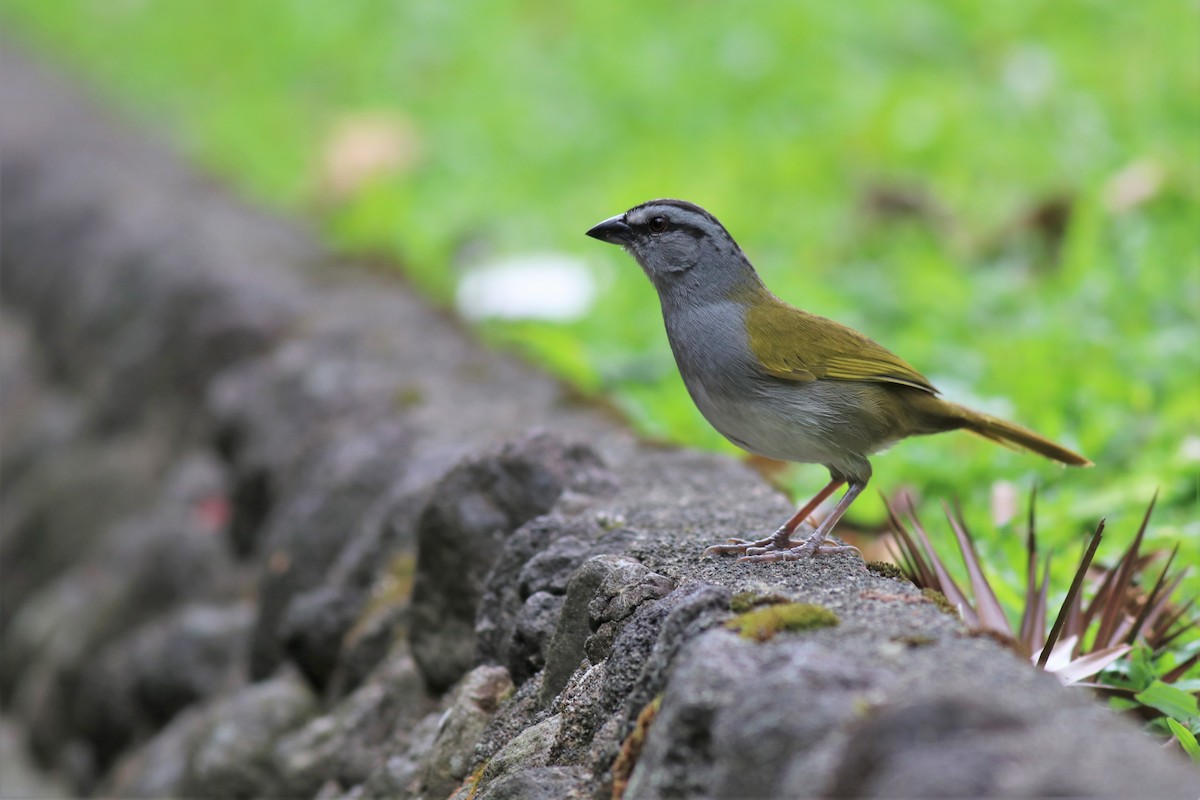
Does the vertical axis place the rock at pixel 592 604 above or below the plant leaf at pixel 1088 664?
above

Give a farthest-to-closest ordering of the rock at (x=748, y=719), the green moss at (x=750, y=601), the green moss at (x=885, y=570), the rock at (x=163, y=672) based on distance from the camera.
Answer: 1. the rock at (x=163, y=672)
2. the green moss at (x=885, y=570)
3. the green moss at (x=750, y=601)
4. the rock at (x=748, y=719)

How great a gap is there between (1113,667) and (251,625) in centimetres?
343

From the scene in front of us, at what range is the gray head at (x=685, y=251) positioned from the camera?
11.8ft

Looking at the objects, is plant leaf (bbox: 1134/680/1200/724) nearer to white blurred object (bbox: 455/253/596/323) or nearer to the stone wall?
the stone wall

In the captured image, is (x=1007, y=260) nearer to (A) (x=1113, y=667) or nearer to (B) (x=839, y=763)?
(A) (x=1113, y=667)

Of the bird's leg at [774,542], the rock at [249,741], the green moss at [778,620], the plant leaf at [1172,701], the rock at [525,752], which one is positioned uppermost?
the green moss at [778,620]

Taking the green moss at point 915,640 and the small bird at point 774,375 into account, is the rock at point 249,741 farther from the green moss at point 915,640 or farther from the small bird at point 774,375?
the green moss at point 915,640

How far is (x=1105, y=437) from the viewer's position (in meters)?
4.86

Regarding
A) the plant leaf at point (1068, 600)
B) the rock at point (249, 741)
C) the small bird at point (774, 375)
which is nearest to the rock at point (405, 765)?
the rock at point (249, 741)

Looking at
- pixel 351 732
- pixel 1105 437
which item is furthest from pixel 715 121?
pixel 351 732

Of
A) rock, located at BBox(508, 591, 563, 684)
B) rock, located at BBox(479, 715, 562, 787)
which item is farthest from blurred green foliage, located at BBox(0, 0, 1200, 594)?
rock, located at BBox(479, 715, 562, 787)

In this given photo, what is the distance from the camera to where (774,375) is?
11.0 feet

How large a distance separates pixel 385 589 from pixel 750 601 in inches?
82.8

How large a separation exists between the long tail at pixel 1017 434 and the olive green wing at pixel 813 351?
144 millimetres
